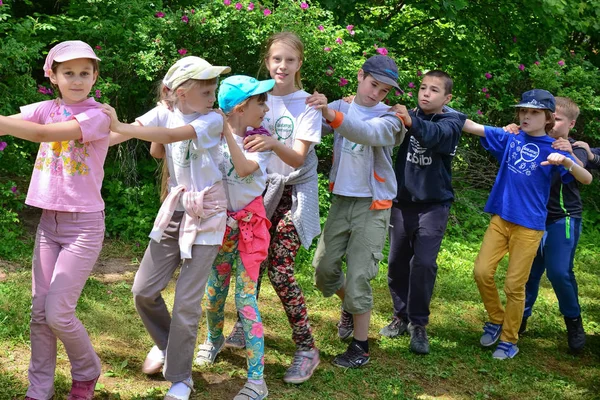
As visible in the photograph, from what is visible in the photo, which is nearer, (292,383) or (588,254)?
(292,383)

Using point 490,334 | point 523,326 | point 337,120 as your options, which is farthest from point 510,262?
point 337,120

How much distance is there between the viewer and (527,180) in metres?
4.92

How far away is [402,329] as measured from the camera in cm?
514

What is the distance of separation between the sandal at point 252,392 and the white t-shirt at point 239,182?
938 millimetres

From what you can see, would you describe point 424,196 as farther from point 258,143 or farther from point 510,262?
point 258,143

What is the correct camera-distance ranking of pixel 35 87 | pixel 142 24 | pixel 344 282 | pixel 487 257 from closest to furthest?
pixel 344 282 → pixel 487 257 → pixel 35 87 → pixel 142 24

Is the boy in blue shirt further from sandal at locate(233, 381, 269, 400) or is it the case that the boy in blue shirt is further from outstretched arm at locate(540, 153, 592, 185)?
sandal at locate(233, 381, 269, 400)

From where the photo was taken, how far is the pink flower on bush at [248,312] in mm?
3811

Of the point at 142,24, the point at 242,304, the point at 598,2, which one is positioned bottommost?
the point at 242,304

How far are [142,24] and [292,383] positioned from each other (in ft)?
13.1

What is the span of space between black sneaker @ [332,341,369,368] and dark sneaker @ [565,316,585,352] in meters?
1.74

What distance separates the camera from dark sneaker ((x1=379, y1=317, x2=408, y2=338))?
5.11m

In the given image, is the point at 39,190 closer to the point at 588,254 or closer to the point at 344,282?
the point at 344,282

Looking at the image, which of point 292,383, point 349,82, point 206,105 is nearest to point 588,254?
point 349,82
